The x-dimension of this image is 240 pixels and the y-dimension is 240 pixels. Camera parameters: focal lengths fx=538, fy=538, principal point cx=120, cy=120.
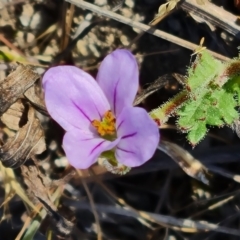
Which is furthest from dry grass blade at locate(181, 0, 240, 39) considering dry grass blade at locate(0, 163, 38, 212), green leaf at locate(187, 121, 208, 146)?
dry grass blade at locate(0, 163, 38, 212)

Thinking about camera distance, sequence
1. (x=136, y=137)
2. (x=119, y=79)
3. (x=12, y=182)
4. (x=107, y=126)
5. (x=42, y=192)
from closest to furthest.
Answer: (x=136, y=137)
(x=119, y=79)
(x=107, y=126)
(x=42, y=192)
(x=12, y=182)

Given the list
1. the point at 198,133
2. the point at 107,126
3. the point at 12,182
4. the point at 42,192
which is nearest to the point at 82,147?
the point at 107,126

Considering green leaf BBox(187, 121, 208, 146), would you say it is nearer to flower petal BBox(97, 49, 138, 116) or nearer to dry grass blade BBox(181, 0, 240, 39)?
flower petal BBox(97, 49, 138, 116)

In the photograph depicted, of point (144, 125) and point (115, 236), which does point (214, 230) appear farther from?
point (144, 125)

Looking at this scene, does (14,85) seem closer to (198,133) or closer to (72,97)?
(72,97)

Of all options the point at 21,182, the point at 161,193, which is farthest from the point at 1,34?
the point at 161,193

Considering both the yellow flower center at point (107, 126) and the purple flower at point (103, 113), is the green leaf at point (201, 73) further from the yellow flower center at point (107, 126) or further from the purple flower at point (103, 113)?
the yellow flower center at point (107, 126)
